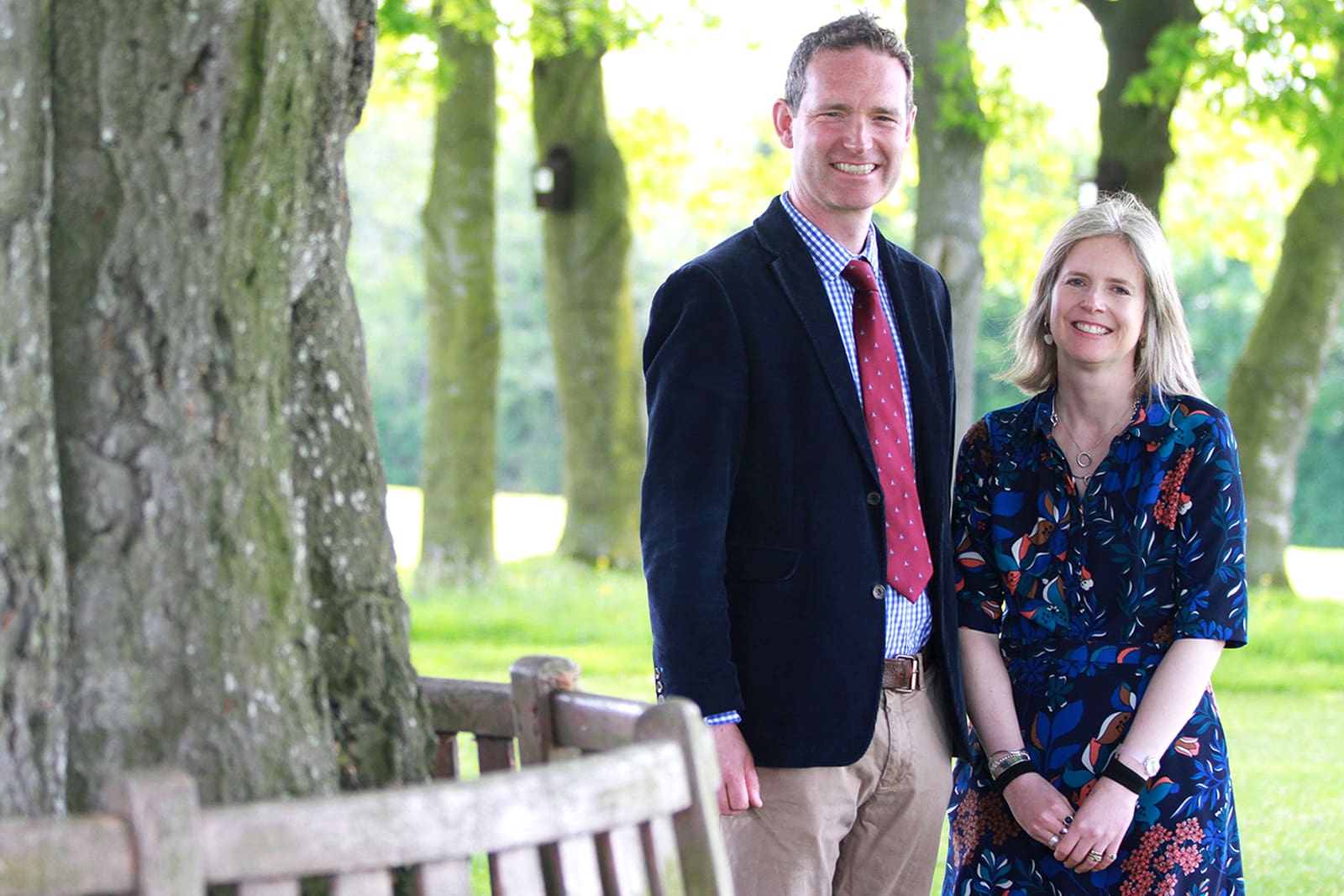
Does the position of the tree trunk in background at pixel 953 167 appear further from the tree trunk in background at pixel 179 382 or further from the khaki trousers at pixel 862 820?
the tree trunk in background at pixel 179 382

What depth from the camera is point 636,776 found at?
1.88 m

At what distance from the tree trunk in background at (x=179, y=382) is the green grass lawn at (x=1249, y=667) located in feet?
13.8

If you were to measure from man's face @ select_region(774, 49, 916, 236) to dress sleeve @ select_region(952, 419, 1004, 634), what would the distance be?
58cm

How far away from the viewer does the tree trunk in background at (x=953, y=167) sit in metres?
8.73

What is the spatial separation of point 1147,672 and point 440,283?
34.8 ft

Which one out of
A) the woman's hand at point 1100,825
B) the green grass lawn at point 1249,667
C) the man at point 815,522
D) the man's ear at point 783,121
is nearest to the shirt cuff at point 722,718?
the man at point 815,522

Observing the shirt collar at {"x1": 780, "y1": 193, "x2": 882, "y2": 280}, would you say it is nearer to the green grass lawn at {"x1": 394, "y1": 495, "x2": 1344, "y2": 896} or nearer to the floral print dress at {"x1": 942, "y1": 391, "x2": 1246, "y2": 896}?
the floral print dress at {"x1": 942, "y1": 391, "x2": 1246, "y2": 896}

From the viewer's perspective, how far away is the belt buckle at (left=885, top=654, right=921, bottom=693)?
318cm

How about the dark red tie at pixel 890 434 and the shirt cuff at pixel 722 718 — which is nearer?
the shirt cuff at pixel 722 718

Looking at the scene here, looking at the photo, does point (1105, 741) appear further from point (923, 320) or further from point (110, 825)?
point (110, 825)

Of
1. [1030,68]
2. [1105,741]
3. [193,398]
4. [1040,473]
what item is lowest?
[1105,741]

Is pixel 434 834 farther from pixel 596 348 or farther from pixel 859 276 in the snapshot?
pixel 596 348

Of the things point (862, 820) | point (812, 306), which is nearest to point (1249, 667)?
→ point (862, 820)

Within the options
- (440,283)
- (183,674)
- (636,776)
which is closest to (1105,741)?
(636,776)
